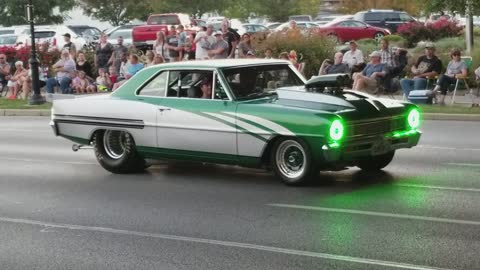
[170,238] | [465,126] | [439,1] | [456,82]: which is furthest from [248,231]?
[439,1]

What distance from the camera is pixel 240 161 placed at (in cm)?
1030

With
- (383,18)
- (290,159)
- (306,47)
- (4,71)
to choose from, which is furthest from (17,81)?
(383,18)

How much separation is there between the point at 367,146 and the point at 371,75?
10488mm

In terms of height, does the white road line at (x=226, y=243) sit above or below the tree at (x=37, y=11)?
below

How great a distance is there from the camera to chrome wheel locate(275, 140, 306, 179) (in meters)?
9.91

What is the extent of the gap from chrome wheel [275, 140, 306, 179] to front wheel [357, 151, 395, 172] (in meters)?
1.07

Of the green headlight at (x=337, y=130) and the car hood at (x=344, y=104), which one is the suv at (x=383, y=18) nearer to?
the car hood at (x=344, y=104)

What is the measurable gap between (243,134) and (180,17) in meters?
30.8

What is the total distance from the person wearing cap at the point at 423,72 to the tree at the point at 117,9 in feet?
139

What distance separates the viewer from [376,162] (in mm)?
10883

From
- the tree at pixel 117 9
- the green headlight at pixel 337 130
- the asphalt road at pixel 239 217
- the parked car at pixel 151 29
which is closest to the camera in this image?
the asphalt road at pixel 239 217

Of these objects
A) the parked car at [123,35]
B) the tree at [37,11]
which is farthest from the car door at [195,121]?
the tree at [37,11]

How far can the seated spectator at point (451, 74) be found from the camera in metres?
19.1

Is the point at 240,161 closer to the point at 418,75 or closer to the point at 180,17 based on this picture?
the point at 418,75
